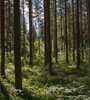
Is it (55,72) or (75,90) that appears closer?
(75,90)

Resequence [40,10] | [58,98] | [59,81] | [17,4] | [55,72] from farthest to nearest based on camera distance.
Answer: [40,10] → [55,72] → [59,81] → [17,4] → [58,98]

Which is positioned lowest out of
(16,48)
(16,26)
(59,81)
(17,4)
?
(59,81)

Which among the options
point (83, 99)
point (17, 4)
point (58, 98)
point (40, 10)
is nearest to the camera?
point (83, 99)

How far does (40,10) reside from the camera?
79.4 feet

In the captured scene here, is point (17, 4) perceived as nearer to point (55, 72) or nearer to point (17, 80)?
point (17, 80)

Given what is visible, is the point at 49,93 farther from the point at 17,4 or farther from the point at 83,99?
the point at 17,4

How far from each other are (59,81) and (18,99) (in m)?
4.75

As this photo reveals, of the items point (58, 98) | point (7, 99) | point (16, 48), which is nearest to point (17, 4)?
point (16, 48)

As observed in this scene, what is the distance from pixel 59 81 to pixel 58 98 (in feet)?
12.4

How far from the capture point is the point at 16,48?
6.67 m

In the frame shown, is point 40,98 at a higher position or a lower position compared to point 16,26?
lower

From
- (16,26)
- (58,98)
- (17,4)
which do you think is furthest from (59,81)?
(17,4)

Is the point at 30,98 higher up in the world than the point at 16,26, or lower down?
lower down

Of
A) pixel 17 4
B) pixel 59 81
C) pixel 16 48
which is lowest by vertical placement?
pixel 59 81
